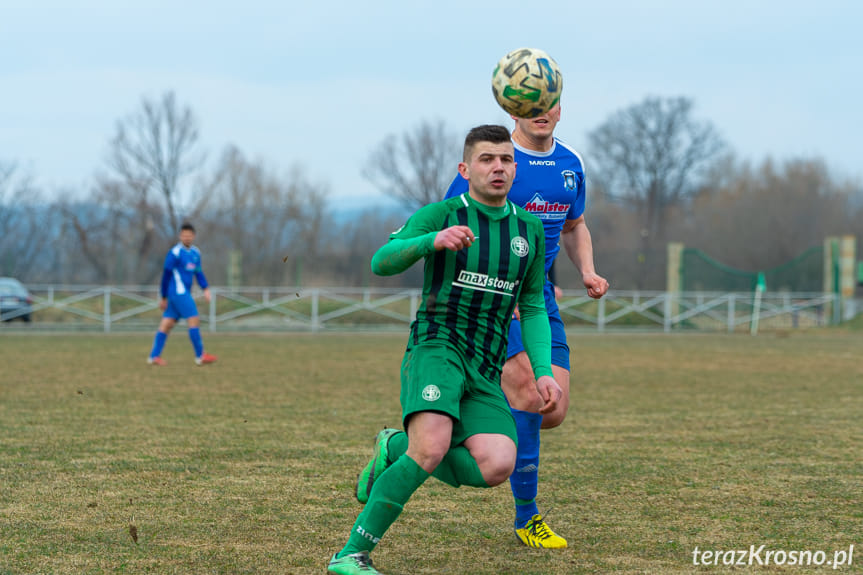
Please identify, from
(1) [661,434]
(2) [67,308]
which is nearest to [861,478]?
(1) [661,434]

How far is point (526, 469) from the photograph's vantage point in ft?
15.5

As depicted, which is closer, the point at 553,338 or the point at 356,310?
the point at 553,338

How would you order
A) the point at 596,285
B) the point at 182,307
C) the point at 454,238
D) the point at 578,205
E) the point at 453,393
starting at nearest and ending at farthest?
the point at 454,238
the point at 453,393
the point at 596,285
the point at 578,205
the point at 182,307

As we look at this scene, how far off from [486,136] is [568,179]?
111 centimetres

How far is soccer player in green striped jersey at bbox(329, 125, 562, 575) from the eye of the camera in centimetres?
386

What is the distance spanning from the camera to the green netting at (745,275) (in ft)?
106

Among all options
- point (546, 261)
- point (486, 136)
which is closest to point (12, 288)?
point (546, 261)

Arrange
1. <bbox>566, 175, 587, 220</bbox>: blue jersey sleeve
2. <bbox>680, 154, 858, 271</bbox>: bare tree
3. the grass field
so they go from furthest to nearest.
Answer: <bbox>680, 154, 858, 271</bbox>: bare tree, <bbox>566, 175, 587, 220</bbox>: blue jersey sleeve, the grass field

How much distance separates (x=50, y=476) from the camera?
5.94 meters

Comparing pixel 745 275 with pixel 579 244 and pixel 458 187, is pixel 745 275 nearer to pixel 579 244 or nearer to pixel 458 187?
pixel 579 244

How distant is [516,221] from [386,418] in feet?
16.8

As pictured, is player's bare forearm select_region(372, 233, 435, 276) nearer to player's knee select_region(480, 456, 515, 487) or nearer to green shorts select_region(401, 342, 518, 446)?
green shorts select_region(401, 342, 518, 446)

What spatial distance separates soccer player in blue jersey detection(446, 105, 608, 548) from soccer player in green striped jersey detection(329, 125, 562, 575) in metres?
0.50

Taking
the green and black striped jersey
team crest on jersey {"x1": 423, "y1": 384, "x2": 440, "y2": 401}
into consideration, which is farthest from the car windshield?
team crest on jersey {"x1": 423, "y1": 384, "x2": 440, "y2": 401}
